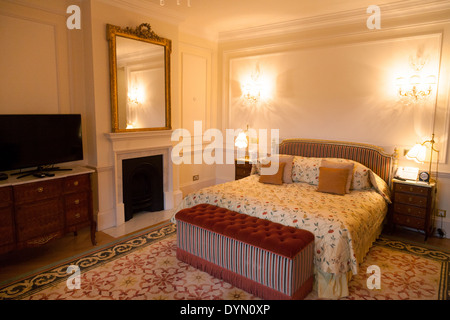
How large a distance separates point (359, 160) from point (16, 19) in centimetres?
469

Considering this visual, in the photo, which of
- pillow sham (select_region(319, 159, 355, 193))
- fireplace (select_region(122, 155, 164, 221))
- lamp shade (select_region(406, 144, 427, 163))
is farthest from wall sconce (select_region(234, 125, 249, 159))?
lamp shade (select_region(406, 144, 427, 163))

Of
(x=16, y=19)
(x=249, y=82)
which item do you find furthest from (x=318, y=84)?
(x=16, y=19)

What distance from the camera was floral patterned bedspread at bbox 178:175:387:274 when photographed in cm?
278

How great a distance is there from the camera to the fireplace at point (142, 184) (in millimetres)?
4562

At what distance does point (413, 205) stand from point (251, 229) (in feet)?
7.87

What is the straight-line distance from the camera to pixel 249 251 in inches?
109

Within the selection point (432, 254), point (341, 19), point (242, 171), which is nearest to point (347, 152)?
point (432, 254)

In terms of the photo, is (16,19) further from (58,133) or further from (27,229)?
(27,229)

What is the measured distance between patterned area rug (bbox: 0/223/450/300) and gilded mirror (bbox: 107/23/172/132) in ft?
5.95

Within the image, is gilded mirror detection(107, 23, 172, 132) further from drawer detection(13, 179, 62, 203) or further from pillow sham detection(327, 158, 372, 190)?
pillow sham detection(327, 158, 372, 190)

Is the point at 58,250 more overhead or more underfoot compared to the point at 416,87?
more underfoot

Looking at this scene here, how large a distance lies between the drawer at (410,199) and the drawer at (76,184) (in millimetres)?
3893

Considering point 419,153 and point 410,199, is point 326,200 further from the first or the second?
point 419,153

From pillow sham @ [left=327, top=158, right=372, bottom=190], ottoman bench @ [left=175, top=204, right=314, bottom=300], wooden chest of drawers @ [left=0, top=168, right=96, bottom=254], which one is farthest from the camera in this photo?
pillow sham @ [left=327, top=158, right=372, bottom=190]
